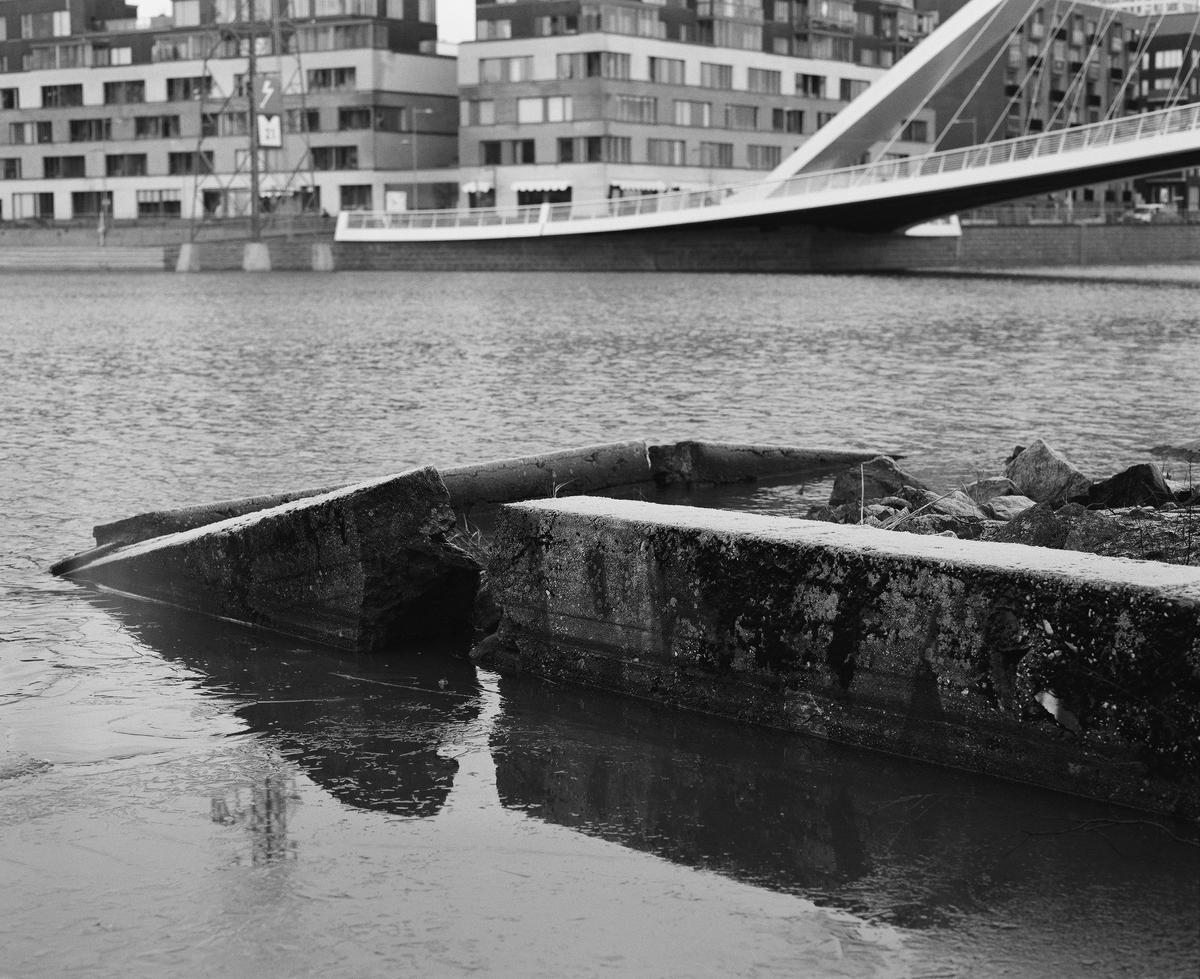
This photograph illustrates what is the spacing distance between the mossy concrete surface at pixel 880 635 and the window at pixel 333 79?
294 feet

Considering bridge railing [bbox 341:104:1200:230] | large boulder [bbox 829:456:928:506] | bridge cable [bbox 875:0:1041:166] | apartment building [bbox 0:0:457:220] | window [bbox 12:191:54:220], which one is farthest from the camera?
window [bbox 12:191:54:220]

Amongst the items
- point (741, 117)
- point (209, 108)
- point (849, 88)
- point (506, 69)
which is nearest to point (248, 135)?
point (209, 108)

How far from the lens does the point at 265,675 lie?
268 inches

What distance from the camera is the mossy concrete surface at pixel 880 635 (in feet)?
16.1

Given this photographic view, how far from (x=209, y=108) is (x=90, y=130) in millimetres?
9188

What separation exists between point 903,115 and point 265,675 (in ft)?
201

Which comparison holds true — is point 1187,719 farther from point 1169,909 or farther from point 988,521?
point 988,521

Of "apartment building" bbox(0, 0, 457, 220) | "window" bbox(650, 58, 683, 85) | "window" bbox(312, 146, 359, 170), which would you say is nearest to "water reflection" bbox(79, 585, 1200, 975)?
"apartment building" bbox(0, 0, 457, 220)

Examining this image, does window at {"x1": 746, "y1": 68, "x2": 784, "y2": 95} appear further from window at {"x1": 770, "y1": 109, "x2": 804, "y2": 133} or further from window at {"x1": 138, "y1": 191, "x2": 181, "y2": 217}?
window at {"x1": 138, "y1": 191, "x2": 181, "y2": 217}

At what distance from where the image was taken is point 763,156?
316 ft

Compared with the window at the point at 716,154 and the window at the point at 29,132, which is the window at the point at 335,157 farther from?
the window at the point at 29,132

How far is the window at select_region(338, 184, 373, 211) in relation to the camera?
9438 centimetres

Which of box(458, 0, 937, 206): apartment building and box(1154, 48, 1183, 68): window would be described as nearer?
box(458, 0, 937, 206): apartment building

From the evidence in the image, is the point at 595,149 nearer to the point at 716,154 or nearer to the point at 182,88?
the point at 716,154
